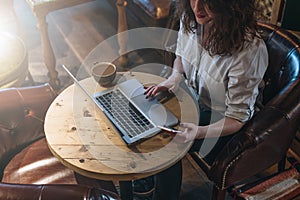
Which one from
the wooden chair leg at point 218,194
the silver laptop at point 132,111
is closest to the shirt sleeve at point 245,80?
the silver laptop at point 132,111

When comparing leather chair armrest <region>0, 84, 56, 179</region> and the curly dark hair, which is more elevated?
the curly dark hair

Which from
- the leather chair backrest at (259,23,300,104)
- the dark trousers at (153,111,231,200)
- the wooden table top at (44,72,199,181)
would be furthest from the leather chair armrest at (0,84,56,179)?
the leather chair backrest at (259,23,300,104)

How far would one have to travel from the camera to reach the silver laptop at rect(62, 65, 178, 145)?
1.48m

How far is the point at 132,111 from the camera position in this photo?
1.56 m

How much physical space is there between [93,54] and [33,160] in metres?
1.58

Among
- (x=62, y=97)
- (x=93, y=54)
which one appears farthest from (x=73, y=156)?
(x=93, y=54)

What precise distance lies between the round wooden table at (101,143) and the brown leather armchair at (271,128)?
0.19 metres

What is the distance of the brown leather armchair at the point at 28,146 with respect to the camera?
155 centimetres

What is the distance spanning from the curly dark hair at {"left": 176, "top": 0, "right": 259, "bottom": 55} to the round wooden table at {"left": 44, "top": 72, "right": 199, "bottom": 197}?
0.95ft

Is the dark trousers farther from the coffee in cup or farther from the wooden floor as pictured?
the wooden floor

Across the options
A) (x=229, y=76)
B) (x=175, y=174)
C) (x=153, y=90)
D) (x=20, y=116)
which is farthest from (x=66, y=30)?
(x=229, y=76)

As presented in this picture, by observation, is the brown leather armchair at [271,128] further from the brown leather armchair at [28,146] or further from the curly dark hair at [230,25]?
the brown leather armchair at [28,146]

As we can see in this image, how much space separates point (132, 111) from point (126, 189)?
432 millimetres

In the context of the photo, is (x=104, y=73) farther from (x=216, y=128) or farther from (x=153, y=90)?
(x=216, y=128)
